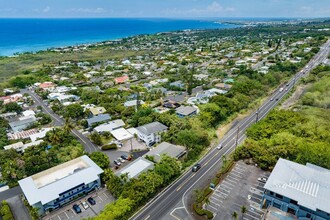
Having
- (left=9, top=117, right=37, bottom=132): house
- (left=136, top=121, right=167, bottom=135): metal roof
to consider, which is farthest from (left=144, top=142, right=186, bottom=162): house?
(left=9, top=117, right=37, bottom=132): house

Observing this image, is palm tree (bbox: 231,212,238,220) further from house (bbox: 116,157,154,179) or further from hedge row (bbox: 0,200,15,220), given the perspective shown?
hedge row (bbox: 0,200,15,220)

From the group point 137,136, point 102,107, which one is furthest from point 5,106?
point 137,136

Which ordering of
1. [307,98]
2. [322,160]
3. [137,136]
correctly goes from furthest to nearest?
[307,98]
[137,136]
[322,160]

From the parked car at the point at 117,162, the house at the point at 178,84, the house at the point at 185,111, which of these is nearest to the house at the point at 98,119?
the parked car at the point at 117,162

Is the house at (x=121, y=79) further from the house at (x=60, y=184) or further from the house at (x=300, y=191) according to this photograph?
the house at (x=300, y=191)

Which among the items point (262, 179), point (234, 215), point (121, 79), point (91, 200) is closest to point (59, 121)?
point (91, 200)

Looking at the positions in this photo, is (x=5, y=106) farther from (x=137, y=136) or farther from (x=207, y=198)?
(x=207, y=198)

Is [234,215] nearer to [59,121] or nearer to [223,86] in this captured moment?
[59,121]
